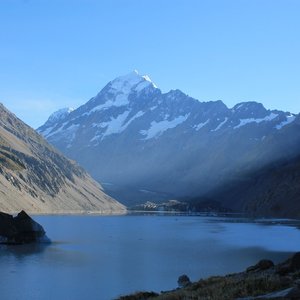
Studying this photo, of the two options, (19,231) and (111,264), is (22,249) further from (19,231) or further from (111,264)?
(111,264)

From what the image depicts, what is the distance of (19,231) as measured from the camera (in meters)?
109

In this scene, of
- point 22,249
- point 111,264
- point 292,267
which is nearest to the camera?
point 292,267

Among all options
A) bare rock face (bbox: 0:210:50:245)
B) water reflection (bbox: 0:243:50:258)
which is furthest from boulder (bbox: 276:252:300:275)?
bare rock face (bbox: 0:210:50:245)

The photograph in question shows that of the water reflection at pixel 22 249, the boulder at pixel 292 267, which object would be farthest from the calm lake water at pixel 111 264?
the boulder at pixel 292 267

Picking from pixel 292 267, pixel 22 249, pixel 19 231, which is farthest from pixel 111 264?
pixel 19 231

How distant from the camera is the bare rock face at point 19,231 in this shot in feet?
352

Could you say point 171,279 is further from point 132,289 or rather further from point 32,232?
point 32,232

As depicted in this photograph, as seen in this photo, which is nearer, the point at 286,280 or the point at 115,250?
the point at 286,280

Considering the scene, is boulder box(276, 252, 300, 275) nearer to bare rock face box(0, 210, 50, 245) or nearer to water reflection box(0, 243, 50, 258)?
water reflection box(0, 243, 50, 258)

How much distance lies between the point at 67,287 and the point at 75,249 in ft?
131

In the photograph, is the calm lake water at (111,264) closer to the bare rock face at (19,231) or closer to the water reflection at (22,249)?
the water reflection at (22,249)

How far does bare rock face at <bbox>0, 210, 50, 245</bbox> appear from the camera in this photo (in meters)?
107

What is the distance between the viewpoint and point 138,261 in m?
79.4

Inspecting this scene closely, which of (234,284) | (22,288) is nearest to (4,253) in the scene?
(22,288)
